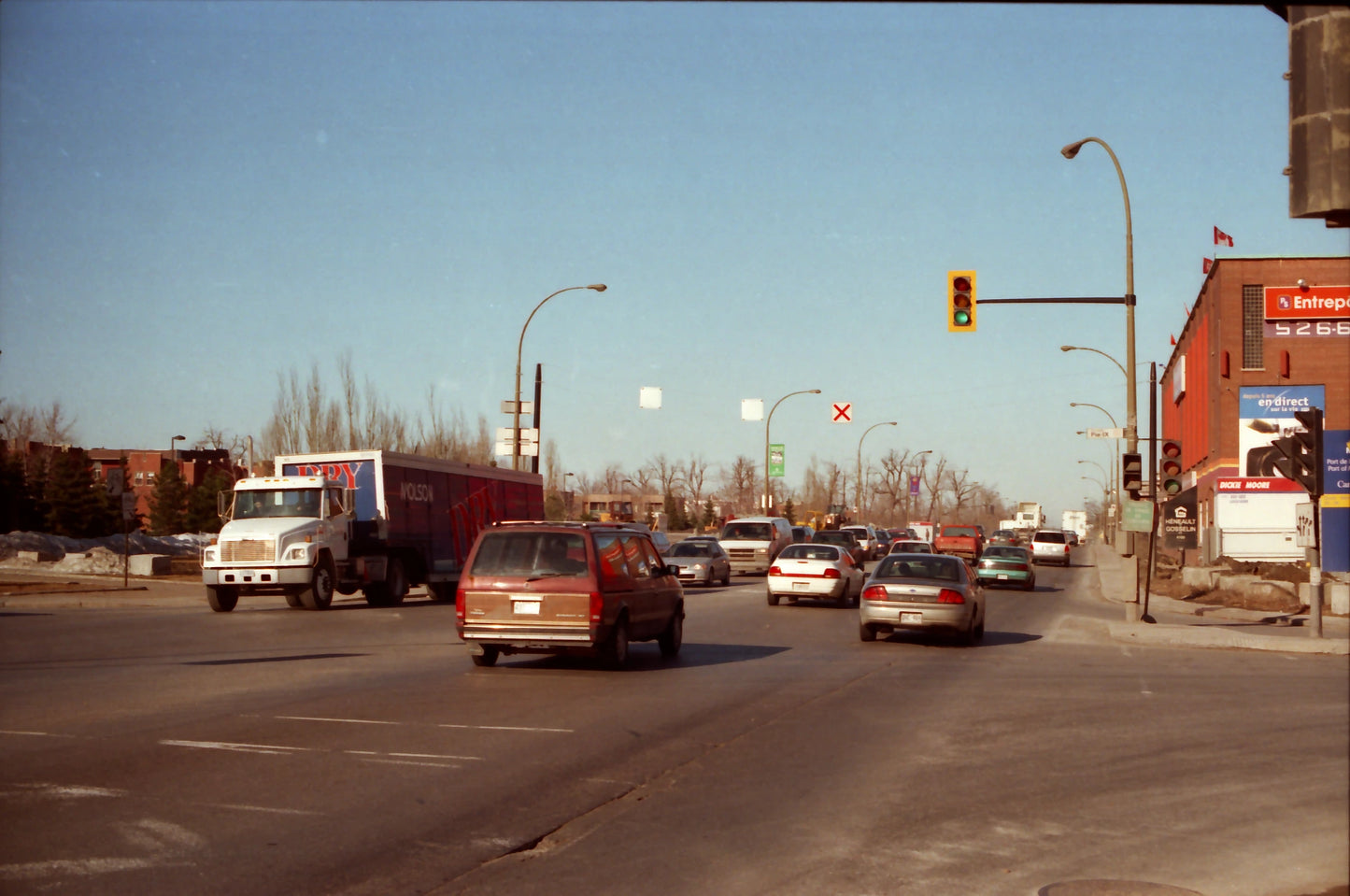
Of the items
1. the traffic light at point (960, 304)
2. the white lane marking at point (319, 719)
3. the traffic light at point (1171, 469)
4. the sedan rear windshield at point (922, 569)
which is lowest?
the white lane marking at point (319, 719)

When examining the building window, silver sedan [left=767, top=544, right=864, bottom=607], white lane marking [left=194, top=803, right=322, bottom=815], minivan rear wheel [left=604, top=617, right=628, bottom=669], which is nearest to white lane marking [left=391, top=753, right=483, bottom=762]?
white lane marking [left=194, top=803, right=322, bottom=815]

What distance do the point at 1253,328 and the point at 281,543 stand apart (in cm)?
4226

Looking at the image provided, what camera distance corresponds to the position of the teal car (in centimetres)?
4103

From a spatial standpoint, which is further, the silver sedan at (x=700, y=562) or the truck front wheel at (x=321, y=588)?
the silver sedan at (x=700, y=562)

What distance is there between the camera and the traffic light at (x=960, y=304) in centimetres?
2442

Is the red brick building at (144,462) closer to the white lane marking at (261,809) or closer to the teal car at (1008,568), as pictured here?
the teal car at (1008,568)

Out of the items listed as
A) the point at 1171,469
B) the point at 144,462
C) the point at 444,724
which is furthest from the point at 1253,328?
the point at 144,462

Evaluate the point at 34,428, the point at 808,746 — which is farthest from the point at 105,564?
the point at 34,428

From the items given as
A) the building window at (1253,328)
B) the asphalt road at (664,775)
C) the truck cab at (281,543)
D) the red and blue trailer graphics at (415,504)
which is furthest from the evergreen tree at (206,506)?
the asphalt road at (664,775)

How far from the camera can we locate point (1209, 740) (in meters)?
10.6

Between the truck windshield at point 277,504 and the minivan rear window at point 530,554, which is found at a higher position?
the truck windshield at point 277,504

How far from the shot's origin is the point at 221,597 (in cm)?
2767

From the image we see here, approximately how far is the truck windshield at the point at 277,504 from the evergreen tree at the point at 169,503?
181ft

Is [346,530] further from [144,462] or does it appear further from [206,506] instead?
[144,462]
